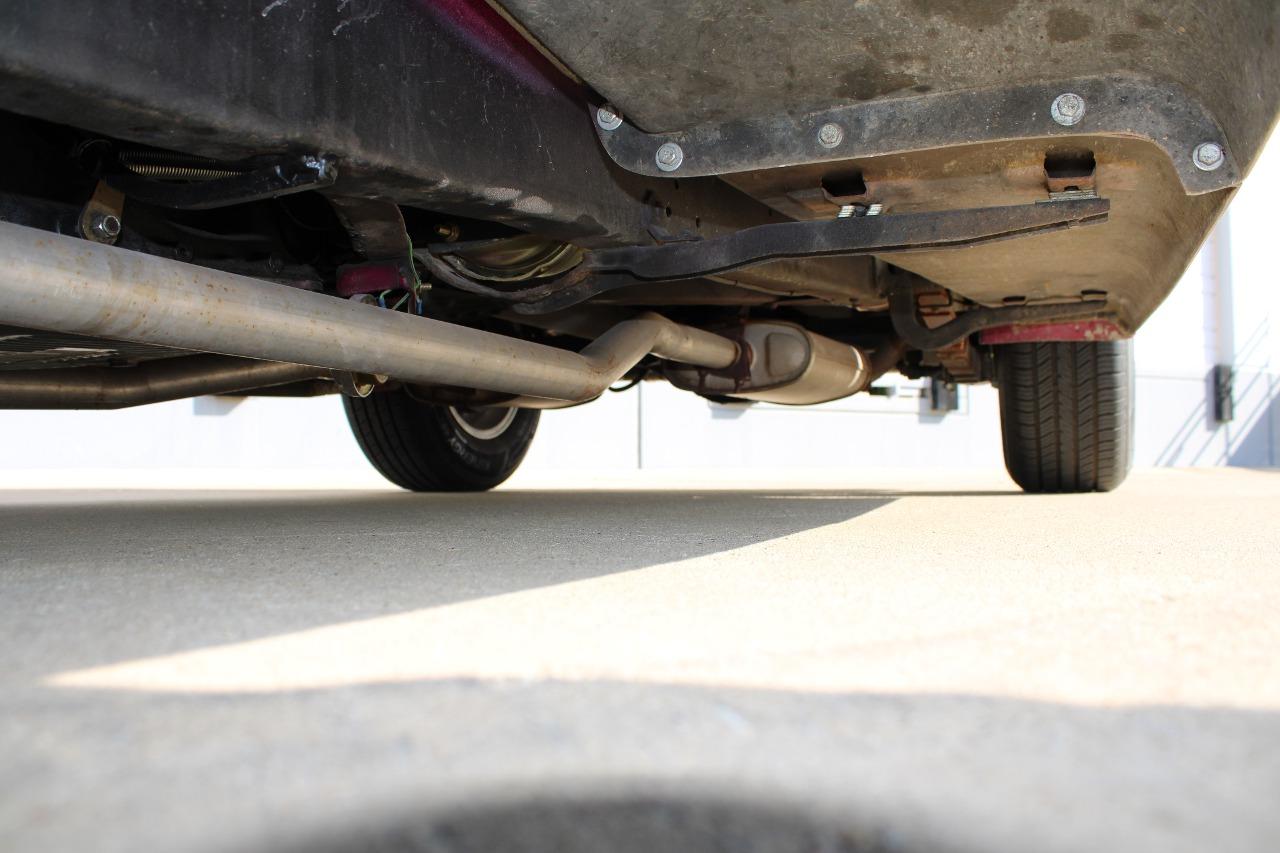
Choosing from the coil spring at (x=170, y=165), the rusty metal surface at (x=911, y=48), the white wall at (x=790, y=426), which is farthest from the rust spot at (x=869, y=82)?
the white wall at (x=790, y=426)

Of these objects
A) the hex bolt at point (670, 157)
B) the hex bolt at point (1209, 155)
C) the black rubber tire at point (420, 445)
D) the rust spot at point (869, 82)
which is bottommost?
the black rubber tire at point (420, 445)

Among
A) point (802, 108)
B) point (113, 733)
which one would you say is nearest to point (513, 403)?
point (802, 108)

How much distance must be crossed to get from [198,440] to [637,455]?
4090 mm

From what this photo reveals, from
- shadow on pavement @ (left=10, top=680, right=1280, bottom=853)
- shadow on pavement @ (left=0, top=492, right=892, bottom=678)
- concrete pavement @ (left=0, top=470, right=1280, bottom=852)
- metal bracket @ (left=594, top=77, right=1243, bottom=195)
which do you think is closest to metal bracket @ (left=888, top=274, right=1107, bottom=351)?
shadow on pavement @ (left=0, top=492, right=892, bottom=678)

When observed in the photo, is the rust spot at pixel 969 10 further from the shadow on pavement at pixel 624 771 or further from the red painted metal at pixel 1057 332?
the red painted metal at pixel 1057 332

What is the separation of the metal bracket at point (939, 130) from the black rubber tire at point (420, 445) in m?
1.90

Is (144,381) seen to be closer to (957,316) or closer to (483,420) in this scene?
(483,420)

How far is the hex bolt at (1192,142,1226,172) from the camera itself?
1.35 m

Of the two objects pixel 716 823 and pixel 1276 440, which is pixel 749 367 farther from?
pixel 1276 440

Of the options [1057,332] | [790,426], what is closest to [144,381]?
[1057,332]

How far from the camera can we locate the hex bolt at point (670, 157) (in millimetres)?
1541

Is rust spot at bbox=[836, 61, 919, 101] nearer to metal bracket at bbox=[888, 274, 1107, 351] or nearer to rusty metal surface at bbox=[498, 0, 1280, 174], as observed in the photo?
rusty metal surface at bbox=[498, 0, 1280, 174]

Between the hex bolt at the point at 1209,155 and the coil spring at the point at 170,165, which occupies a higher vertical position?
the hex bolt at the point at 1209,155

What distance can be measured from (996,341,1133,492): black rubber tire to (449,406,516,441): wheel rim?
5.45 ft
